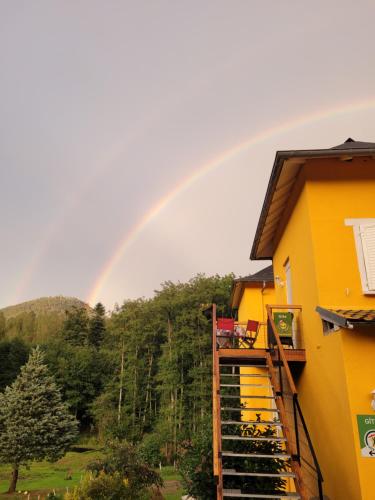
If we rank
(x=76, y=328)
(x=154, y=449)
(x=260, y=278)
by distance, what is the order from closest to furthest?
1. (x=260, y=278)
2. (x=154, y=449)
3. (x=76, y=328)

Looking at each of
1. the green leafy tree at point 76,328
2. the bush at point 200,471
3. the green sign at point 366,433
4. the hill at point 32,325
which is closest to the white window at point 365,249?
the green sign at point 366,433

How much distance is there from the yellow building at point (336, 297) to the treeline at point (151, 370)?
23430 millimetres

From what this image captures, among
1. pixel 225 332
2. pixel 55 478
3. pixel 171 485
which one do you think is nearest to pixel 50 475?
pixel 55 478

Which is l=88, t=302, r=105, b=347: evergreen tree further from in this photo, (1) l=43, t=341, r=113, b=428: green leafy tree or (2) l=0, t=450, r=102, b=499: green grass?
(2) l=0, t=450, r=102, b=499: green grass

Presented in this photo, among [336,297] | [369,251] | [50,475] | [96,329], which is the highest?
[96,329]

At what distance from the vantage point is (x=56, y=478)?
23.7m

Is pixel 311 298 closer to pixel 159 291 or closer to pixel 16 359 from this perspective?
pixel 159 291

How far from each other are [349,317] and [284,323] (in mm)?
3128

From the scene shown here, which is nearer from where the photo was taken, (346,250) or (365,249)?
(365,249)

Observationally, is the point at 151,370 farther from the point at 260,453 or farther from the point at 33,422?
the point at 260,453

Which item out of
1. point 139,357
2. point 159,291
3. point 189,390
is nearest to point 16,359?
point 139,357

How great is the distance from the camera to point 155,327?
39438 millimetres

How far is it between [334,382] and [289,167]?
14.5ft

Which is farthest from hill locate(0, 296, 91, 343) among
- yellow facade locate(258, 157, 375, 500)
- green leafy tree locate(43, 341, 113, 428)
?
yellow facade locate(258, 157, 375, 500)
